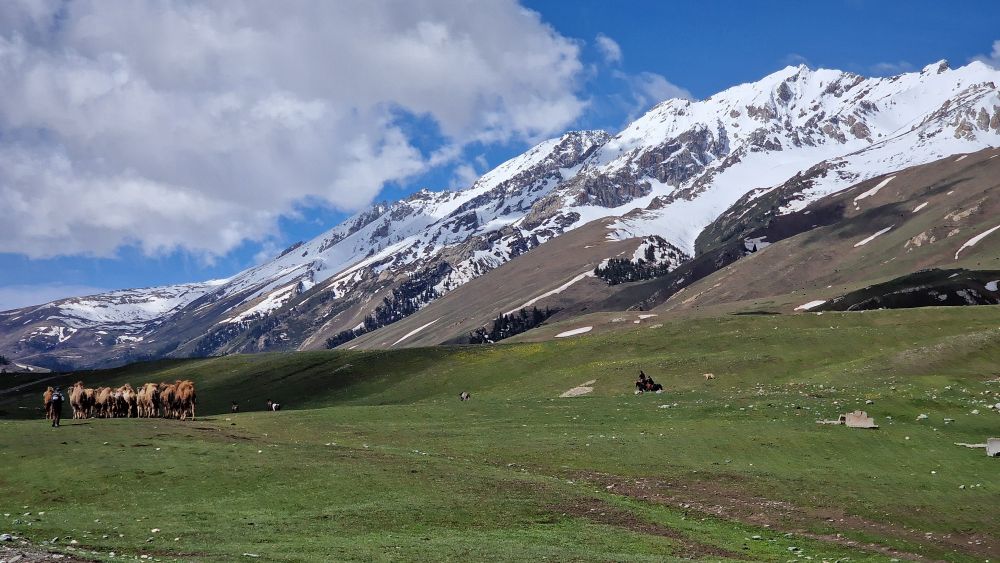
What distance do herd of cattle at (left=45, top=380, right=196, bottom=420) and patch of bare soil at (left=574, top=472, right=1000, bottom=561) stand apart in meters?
29.6

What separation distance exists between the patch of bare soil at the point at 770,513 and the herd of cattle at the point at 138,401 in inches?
1164

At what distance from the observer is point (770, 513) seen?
115ft

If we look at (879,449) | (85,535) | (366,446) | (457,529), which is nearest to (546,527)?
Result: (457,529)

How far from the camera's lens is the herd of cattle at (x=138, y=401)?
57406mm

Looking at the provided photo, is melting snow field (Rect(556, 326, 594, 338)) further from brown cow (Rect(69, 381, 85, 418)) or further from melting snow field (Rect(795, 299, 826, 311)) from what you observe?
A: brown cow (Rect(69, 381, 85, 418))

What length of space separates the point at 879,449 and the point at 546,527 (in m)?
23.9

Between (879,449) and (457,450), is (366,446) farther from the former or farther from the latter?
(879,449)

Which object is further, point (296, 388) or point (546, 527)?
point (296, 388)

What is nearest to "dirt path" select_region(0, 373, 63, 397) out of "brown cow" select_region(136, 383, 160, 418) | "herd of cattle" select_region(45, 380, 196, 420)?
"herd of cattle" select_region(45, 380, 196, 420)

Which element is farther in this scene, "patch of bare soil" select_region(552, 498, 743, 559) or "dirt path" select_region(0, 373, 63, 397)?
"dirt path" select_region(0, 373, 63, 397)

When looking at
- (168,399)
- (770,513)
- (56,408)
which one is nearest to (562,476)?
(770,513)

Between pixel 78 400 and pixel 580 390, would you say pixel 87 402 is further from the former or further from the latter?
pixel 580 390

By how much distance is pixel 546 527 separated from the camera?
101ft

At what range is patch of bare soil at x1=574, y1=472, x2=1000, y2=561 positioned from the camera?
3234cm
